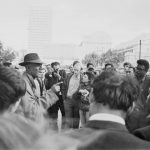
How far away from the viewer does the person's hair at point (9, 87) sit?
6.41 feet

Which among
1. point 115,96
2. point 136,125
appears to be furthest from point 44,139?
point 136,125

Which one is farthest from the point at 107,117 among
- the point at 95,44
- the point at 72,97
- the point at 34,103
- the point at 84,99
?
the point at 95,44

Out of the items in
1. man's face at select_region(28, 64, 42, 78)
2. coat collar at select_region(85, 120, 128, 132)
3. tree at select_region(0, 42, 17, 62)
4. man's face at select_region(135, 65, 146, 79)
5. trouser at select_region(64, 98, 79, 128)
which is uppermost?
man's face at select_region(28, 64, 42, 78)

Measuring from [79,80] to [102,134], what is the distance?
18.4 ft

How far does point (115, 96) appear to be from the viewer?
1941mm

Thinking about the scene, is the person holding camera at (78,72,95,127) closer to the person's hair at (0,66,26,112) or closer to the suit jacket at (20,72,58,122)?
the suit jacket at (20,72,58,122)

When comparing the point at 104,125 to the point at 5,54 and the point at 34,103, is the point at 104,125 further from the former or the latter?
the point at 5,54

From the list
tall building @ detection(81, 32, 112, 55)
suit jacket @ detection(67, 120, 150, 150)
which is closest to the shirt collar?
suit jacket @ detection(67, 120, 150, 150)

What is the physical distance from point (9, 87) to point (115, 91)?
25.8 inches

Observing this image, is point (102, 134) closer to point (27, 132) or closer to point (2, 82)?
point (27, 132)

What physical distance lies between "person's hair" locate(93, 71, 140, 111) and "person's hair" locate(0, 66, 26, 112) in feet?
1.59


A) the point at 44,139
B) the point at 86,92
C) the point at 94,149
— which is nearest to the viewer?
the point at 44,139

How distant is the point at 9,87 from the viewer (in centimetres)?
199

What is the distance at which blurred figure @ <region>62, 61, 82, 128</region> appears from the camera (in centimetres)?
649
